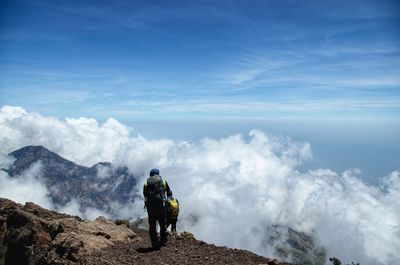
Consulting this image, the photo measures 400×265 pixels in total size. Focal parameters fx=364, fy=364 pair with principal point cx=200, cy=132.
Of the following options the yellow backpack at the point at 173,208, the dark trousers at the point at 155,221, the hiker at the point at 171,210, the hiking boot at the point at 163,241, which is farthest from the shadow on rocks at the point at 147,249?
the yellow backpack at the point at 173,208

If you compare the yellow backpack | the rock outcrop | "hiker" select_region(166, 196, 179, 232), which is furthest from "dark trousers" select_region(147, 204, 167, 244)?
the rock outcrop

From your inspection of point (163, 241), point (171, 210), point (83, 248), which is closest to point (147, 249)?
point (163, 241)

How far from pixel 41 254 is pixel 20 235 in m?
1.44

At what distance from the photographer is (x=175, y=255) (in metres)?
14.1

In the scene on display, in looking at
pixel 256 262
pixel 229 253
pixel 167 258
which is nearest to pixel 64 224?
pixel 167 258

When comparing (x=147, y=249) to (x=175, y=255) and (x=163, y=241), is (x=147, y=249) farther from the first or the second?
(x=175, y=255)

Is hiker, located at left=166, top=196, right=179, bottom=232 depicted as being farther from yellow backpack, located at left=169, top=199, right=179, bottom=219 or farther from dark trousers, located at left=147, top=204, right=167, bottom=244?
dark trousers, located at left=147, top=204, right=167, bottom=244

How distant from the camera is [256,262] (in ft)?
44.1

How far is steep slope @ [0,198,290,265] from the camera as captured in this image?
12.7 m

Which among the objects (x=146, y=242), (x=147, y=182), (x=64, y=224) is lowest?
(x=146, y=242)

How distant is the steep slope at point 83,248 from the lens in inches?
499

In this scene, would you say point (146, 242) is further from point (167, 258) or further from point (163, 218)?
point (167, 258)

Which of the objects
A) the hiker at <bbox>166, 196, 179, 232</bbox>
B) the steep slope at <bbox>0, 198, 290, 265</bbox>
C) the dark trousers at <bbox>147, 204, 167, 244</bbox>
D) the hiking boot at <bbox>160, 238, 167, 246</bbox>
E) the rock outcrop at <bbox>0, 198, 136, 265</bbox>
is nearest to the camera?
the rock outcrop at <bbox>0, 198, 136, 265</bbox>

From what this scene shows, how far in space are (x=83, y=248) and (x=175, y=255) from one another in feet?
11.3
